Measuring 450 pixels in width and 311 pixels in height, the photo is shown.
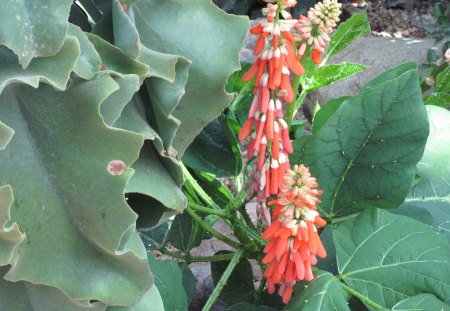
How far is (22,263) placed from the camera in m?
0.61

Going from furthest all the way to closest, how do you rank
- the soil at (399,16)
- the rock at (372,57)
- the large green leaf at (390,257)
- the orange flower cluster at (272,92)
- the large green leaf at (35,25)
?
the soil at (399,16), the rock at (372,57), the large green leaf at (390,257), the orange flower cluster at (272,92), the large green leaf at (35,25)

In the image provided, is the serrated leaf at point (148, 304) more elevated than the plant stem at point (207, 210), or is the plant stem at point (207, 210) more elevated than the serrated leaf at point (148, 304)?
the serrated leaf at point (148, 304)

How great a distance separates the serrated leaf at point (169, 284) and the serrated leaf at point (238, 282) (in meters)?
0.20

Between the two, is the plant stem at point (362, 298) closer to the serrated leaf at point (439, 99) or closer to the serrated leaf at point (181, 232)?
the serrated leaf at point (181, 232)

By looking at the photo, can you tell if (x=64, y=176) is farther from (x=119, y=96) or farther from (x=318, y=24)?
(x=318, y=24)

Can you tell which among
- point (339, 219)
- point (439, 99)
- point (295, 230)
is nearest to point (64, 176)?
point (295, 230)

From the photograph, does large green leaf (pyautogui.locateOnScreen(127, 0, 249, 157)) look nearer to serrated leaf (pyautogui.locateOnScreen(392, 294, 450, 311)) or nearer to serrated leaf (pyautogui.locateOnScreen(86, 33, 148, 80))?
serrated leaf (pyautogui.locateOnScreen(86, 33, 148, 80))

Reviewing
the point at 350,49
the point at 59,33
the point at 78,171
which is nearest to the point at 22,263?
the point at 78,171

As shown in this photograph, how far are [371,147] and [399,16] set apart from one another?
7.05 feet

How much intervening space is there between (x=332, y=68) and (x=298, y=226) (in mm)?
365

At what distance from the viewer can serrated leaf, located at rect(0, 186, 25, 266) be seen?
0.56 meters

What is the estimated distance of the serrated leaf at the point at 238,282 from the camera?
3.96 ft

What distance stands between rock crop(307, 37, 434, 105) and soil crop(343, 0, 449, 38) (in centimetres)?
29

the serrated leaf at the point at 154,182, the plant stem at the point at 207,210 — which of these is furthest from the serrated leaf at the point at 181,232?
the serrated leaf at the point at 154,182
